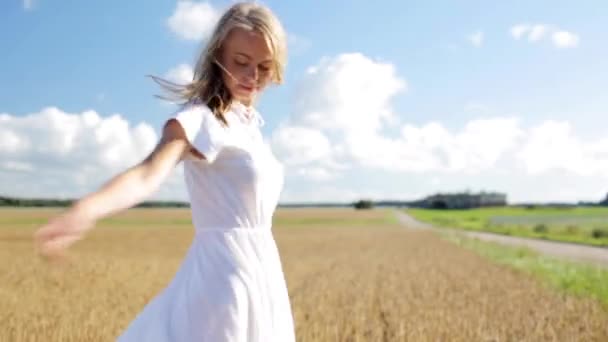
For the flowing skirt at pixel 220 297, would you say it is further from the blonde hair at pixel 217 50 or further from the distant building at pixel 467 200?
the distant building at pixel 467 200

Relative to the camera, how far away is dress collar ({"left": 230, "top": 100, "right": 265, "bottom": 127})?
2516 millimetres

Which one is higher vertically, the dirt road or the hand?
the hand

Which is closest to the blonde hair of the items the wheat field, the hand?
the hand

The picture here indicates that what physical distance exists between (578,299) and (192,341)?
1037 centimetres

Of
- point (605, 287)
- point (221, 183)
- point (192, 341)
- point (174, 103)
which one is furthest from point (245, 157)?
point (605, 287)

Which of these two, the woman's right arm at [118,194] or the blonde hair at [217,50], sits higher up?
the blonde hair at [217,50]

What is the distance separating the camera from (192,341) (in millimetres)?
2258

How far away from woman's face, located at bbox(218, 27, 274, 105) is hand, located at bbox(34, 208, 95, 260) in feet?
2.70

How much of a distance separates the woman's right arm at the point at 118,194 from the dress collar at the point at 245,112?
1.23ft

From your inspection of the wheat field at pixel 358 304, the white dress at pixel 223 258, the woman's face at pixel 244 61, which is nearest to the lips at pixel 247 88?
the woman's face at pixel 244 61

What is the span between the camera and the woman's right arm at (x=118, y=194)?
5.71 ft

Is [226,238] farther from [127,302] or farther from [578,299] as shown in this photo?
[578,299]

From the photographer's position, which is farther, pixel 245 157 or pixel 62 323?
pixel 62 323

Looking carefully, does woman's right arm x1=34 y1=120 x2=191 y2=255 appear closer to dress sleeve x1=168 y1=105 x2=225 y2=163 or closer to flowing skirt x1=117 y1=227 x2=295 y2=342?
dress sleeve x1=168 y1=105 x2=225 y2=163
